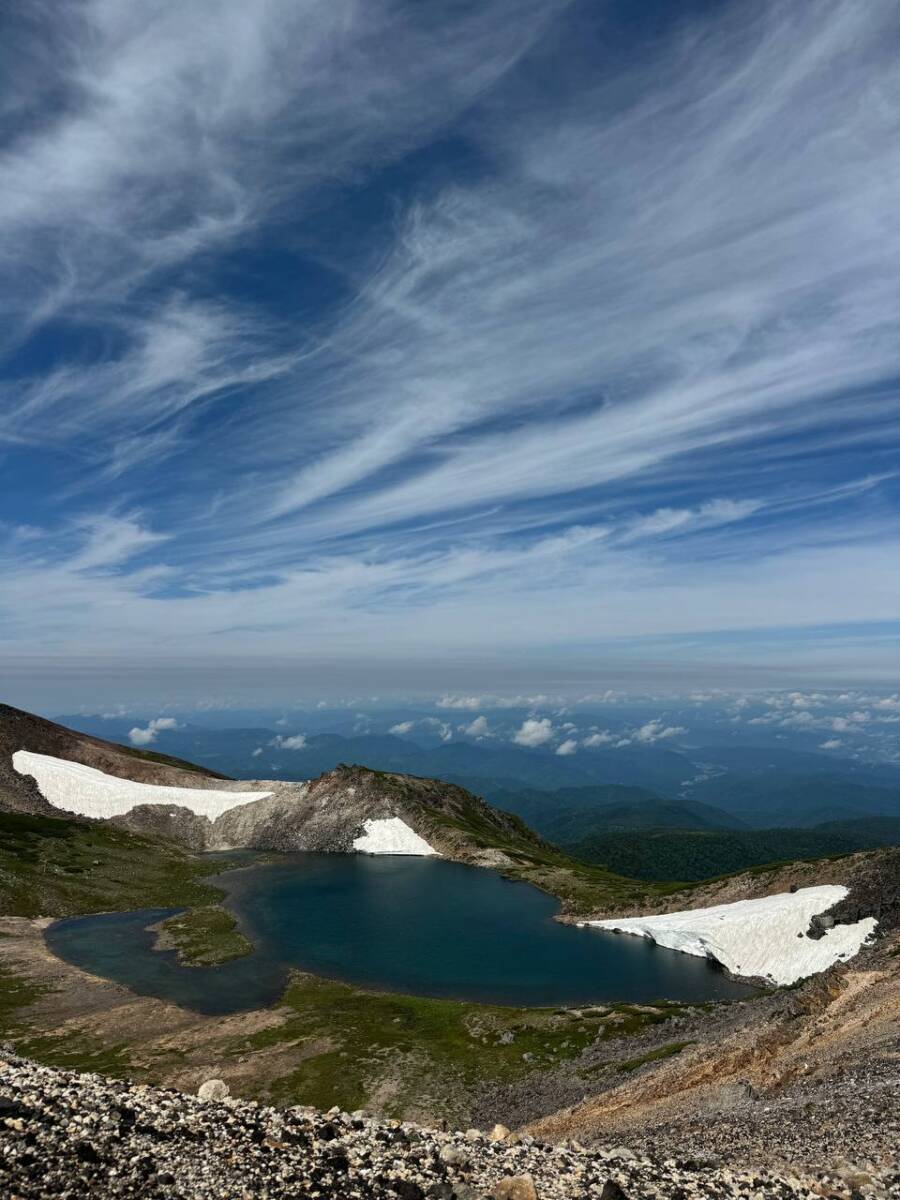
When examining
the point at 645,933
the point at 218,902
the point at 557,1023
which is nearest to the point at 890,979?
the point at 557,1023

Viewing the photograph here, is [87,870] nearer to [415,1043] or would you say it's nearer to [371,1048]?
[371,1048]

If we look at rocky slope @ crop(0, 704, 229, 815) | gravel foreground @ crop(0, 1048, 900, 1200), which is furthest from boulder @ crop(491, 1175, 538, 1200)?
rocky slope @ crop(0, 704, 229, 815)

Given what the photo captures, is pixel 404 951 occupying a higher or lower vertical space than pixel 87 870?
lower

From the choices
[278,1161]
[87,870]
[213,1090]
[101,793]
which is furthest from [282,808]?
[278,1161]

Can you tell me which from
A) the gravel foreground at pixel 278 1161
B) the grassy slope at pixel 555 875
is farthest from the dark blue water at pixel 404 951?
the gravel foreground at pixel 278 1161

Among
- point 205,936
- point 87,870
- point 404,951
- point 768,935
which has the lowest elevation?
point 404,951

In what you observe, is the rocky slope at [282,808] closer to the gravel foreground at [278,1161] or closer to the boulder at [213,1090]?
the boulder at [213,1090]
